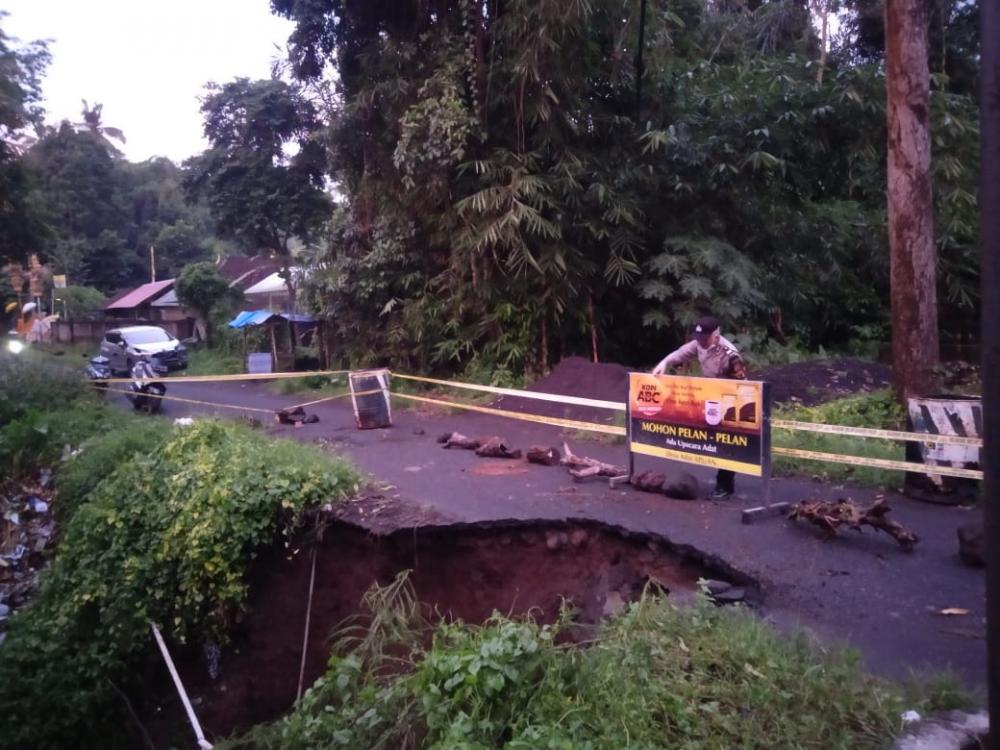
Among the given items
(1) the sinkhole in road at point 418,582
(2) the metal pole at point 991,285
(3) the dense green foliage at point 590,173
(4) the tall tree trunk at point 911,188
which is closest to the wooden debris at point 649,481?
(1) the sinkhole in road at point 418,582

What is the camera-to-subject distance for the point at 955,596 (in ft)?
17.1

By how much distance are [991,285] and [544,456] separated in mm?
7569

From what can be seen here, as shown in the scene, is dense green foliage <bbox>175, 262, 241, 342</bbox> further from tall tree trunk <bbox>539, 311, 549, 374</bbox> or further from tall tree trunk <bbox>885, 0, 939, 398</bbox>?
tall tree trunk <bbox>885, 0, 939, 398</bbox>

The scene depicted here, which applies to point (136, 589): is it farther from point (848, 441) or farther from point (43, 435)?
point (848, 441)

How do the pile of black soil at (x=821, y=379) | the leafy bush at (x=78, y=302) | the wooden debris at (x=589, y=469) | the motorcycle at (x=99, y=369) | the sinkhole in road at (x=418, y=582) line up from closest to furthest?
the sinkhole in road at (x=418, y=582)
the wooden debris at (x=589, y=469)
the pile of black soil at (x=821, y=379)
the motorcycle at (x=99, y=369)
the leafy bush at (x=78, y=302)

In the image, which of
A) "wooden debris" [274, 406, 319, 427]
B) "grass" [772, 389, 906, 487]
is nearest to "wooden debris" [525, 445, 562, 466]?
"grass" [772, 389, 906, 487]

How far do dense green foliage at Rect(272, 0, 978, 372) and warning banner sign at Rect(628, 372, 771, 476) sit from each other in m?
6.62

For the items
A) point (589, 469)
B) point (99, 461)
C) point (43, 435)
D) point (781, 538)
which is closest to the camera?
point (781, 538)

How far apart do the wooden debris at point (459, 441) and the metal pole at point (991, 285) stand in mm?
8887

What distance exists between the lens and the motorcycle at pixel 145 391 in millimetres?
16875

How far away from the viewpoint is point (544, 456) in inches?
378

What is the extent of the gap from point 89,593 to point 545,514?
422cm

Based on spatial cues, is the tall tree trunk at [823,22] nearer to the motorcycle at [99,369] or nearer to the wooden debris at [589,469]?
the wooden debris at [589,469]

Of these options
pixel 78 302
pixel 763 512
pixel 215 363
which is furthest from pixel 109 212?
pixel 763 512
